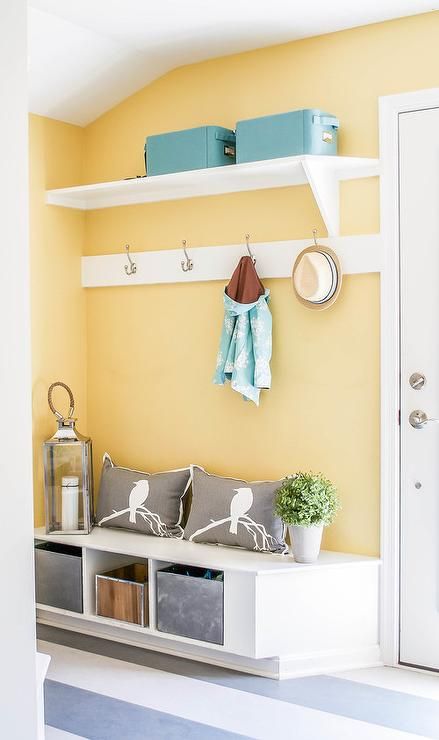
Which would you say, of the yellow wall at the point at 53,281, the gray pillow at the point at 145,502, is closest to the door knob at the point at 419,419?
the gray pillow at the point at 145,502

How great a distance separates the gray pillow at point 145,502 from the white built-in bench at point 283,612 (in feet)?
0.67

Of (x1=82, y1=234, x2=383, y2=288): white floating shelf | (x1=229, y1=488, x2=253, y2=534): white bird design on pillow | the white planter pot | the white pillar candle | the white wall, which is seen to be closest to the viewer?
the white wall

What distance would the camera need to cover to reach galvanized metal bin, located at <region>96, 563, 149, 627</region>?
321 cm

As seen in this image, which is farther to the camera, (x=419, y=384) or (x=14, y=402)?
(x=419, y=384)

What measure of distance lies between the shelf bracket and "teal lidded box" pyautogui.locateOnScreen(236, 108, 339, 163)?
0.06 meters

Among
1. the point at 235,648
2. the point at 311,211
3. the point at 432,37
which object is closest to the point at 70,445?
the point at 235,648

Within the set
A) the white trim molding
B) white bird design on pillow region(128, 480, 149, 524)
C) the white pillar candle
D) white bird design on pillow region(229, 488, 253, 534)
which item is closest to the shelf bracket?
the white trim molding

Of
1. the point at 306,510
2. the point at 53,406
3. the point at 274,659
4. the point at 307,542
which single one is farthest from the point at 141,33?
the point at 274,659

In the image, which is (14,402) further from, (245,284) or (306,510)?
(245,284)

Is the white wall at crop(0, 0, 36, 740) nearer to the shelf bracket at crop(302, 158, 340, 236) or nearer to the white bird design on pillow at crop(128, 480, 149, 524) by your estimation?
the shelf bracket at crop(302, 158, 340, 236)

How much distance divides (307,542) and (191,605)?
0.49 m

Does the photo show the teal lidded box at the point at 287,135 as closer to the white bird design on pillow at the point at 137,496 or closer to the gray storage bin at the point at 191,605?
the white bird design on pillow at the point at 137,496

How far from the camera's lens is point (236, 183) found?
338 centimetres

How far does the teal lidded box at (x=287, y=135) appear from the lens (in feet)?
9.78
